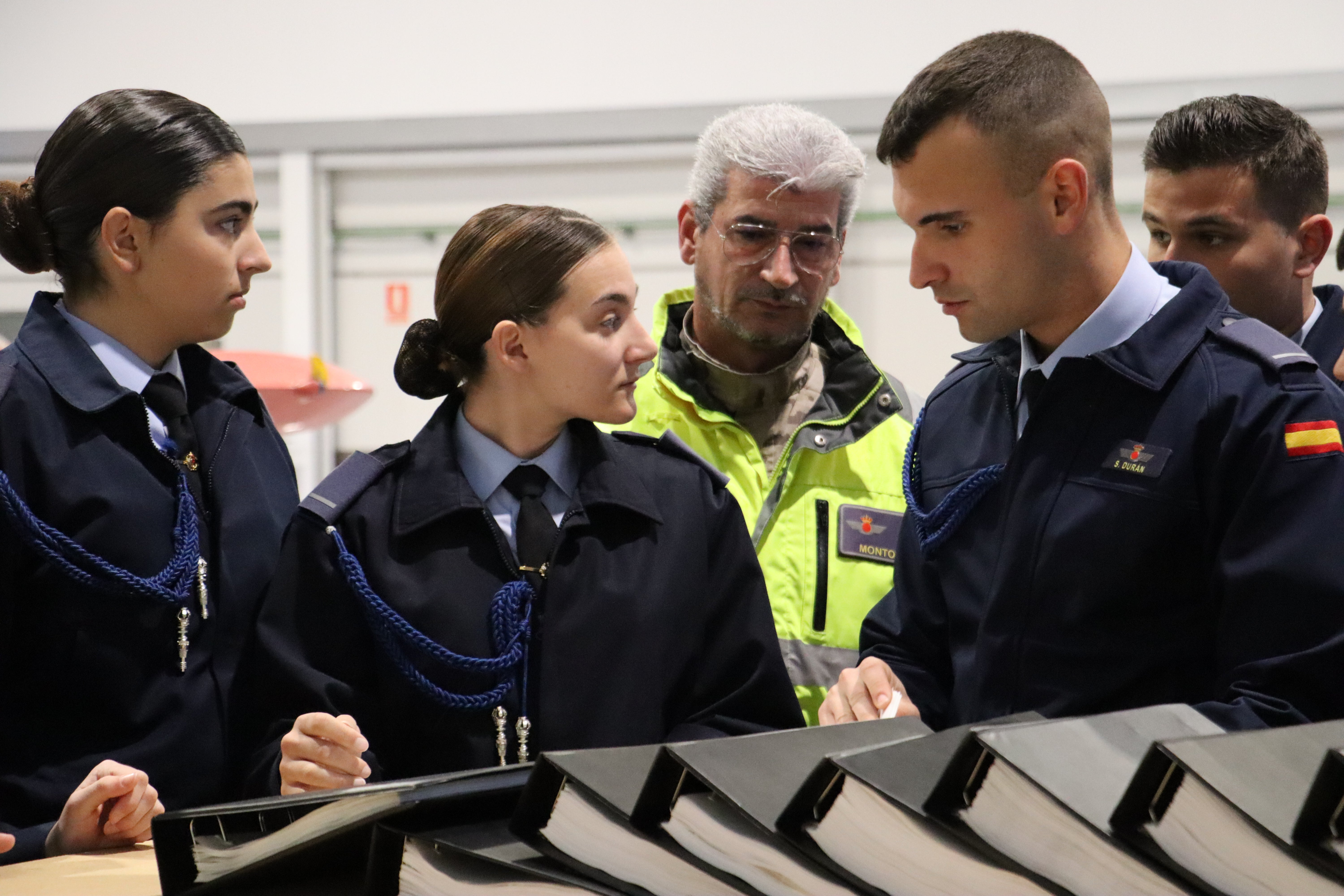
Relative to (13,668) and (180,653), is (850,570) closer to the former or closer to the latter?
(180,653)

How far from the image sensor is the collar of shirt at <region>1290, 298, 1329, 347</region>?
2059mm

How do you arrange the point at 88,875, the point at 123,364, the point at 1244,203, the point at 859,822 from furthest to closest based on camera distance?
the point at 1244,203, the point at 123,364, the point at 88,875, the point at 859,822

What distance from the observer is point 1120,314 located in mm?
1393

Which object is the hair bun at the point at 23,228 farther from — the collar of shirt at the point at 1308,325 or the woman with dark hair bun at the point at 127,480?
the collar of shirt at the point at 1308,325

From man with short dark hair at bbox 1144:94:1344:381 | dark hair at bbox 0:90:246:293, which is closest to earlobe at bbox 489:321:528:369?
dark hair at bbox 0:90:246:293

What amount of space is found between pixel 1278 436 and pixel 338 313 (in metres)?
3.67

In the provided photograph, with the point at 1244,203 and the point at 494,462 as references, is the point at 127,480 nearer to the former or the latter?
the point at 494,462

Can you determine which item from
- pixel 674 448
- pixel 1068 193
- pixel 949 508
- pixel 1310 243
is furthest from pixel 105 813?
pixel 1310 243

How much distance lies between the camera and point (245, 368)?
3303mm

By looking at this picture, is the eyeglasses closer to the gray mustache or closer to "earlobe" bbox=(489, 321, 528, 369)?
the gray mustache

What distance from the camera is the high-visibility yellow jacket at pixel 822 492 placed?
6.36ft

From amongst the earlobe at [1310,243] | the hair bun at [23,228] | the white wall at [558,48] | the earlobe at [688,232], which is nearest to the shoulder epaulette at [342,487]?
the hair bun at [23,228]

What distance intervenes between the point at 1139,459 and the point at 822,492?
73 cm

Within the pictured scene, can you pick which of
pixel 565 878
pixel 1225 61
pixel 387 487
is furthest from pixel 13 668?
pixel 1225 61
